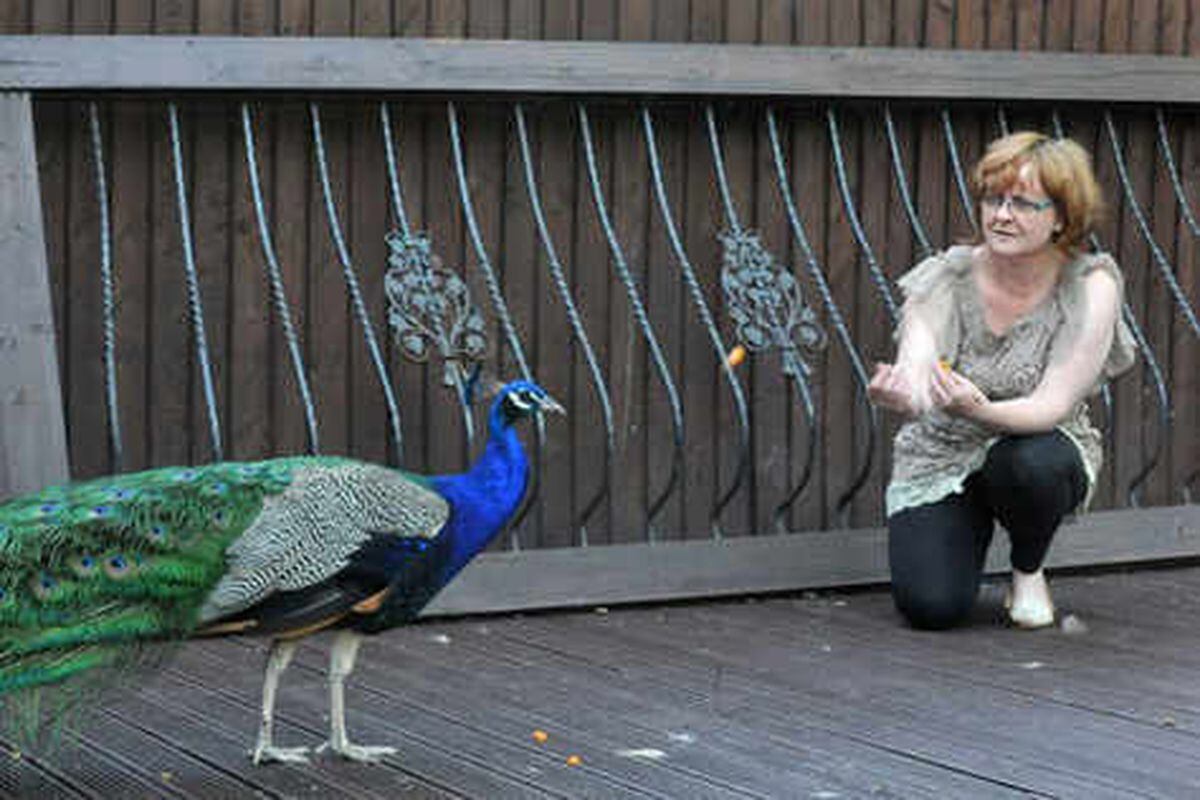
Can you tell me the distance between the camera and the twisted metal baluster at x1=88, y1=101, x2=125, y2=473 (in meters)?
4.43

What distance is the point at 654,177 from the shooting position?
5.05 m

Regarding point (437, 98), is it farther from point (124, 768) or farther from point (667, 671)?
point (124, 768)

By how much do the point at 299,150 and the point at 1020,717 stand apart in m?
2.10

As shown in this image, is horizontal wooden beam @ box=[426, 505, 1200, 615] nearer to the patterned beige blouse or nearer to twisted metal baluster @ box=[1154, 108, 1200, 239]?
the patterned beige blouse

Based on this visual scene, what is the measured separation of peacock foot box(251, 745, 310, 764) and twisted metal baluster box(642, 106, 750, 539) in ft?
5.83

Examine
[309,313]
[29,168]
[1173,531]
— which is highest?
[29,168]

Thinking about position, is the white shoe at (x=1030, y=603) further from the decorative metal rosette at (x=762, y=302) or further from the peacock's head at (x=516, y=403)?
the peacock's head at (x=516, y=403)

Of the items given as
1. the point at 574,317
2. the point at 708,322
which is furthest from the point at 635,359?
the point at 574,317

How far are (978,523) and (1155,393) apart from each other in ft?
4.46

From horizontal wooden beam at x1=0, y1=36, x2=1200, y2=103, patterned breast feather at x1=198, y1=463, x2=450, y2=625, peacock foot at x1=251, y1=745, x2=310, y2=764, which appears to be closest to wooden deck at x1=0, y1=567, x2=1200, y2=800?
peacock foot at x1=251, y1=745, x2=310, y2=764

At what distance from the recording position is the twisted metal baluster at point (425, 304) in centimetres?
466

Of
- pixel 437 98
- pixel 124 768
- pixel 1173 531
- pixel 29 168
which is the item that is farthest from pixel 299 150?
pixel 1173 531

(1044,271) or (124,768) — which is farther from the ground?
(1044,271)

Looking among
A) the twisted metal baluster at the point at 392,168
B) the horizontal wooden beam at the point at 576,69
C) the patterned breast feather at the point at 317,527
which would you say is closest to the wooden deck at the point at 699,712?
the patterned breast feather at the point at 317,527
